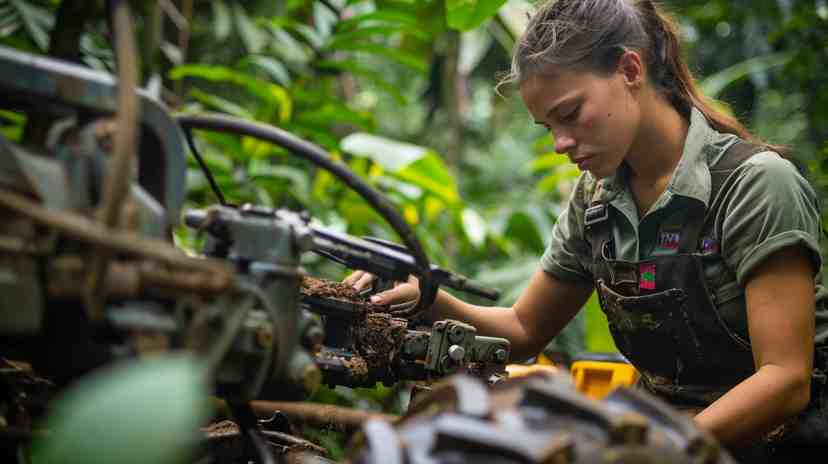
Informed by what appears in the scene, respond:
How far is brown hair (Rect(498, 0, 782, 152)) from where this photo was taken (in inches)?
62.2

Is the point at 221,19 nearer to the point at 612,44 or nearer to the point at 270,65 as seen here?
the point at 270,65

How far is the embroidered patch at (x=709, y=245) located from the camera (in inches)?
59.8

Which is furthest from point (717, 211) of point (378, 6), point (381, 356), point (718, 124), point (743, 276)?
point (378, 6)

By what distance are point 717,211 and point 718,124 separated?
0.80 feet

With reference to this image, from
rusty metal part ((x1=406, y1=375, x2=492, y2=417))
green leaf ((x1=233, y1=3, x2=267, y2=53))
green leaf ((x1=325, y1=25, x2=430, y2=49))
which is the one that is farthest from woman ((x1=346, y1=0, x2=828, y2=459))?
green leaf ((x1=233, y1=3, x2=267, y2=53))

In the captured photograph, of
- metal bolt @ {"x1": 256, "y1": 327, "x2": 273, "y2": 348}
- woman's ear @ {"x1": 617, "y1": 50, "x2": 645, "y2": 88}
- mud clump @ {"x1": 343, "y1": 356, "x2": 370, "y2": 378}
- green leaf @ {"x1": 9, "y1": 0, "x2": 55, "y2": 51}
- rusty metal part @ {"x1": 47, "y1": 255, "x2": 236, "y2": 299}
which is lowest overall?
mud clump @ {"x1": 343, "y1": 356, "x2": 370, "y2": 378}

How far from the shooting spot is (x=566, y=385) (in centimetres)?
80

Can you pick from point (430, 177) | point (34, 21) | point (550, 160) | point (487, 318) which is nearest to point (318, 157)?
point (487, 318)

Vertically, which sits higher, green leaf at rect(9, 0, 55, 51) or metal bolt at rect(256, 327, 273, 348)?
green leaf at rect(9, 0, 55, 51)

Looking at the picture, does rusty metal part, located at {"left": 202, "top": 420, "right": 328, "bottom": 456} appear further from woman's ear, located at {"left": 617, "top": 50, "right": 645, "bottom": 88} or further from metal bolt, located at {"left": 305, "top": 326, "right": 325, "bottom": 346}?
woman's ear, located at {"left": 617, "top": 50, "right": 645, "bottom": 88}

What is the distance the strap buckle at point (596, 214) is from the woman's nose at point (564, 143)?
180 mm

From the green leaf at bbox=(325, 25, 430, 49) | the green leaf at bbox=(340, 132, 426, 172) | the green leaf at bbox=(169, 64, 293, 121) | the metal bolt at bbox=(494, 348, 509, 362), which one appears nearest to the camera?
the metal bolt at bbox=(494, 348, 509, 362)

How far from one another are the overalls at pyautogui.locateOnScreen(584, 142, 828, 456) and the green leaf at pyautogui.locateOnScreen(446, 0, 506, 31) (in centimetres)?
59

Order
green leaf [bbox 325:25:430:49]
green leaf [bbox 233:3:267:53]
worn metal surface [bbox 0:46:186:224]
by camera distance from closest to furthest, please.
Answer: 1. worn metal surface [bbox 0:46:186:224]
2. green leaf [bbox 325:25:430:49]
3. green leaf [bbox 233:3:267:53]
